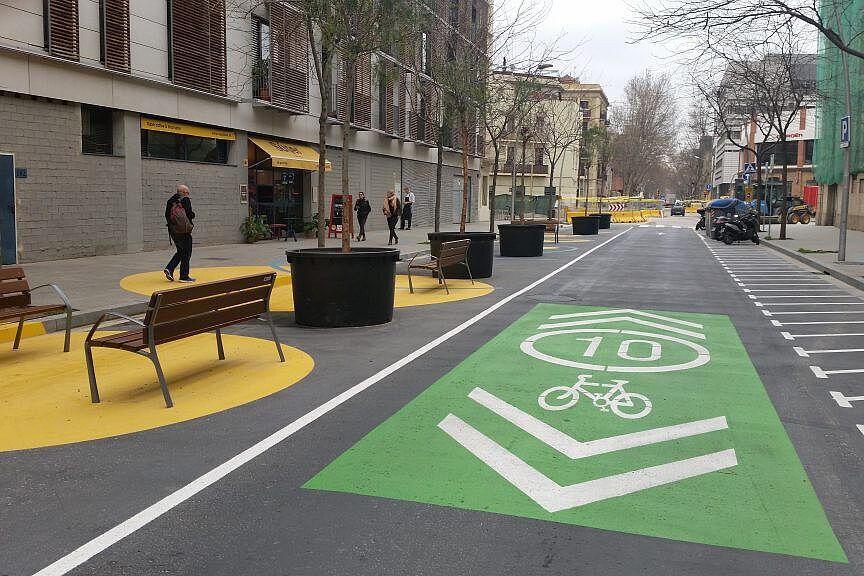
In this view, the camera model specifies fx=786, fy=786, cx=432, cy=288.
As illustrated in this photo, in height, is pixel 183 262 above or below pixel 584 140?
below

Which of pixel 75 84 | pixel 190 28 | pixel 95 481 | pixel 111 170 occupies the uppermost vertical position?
pixel 190 28

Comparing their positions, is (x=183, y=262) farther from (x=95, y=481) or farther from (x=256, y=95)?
(x=256, y=95)

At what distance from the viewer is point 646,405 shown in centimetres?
617

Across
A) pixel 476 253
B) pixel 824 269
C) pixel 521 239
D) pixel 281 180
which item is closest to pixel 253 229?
pixel 281 180

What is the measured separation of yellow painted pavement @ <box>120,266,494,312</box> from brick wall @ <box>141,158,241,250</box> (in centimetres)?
483

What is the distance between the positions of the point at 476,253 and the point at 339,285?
667 centimetres

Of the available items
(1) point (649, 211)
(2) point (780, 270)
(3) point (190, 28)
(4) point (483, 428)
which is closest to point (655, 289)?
(2) point (780, 270)

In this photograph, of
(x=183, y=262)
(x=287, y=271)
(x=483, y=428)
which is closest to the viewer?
(x=483, y=428)

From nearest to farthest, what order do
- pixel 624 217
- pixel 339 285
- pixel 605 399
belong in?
pixel 605 399
pixel 339 285
pixel 624 217

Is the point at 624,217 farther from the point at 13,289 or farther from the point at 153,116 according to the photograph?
the point at 13,289

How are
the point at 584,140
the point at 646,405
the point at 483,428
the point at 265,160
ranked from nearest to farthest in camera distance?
the point at 483,428 < the point at 646,405 < the point at 265,160 < the point at 584,140

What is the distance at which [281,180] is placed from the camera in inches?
1097

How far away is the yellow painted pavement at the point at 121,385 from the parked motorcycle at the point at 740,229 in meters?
26.8

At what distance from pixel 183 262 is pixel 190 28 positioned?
10517mm
